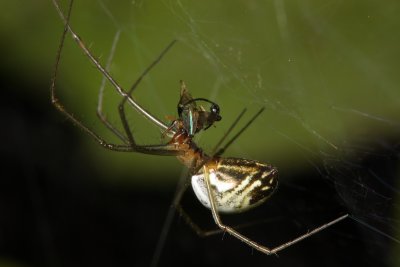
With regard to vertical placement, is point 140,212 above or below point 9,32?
below

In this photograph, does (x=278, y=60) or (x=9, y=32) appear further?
(x=9, y=32)

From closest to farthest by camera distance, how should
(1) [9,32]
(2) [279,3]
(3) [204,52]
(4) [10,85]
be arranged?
(2) [279,3]
(3) [204,52]
(1) [9,32]
(4) [10,85]

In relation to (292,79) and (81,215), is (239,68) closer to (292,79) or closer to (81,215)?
(292,79)

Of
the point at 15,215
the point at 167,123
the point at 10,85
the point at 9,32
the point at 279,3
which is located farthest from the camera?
the point at 15,215

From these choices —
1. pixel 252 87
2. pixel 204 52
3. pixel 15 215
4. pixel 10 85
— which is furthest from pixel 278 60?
pixel 15 215

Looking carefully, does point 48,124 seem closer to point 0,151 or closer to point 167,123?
point 0,151

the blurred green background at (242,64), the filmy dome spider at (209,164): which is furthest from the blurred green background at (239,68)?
the filmy dome spider at (209,164)

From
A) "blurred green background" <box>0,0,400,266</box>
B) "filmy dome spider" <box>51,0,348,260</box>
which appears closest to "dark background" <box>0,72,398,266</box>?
"blurred green background" <box>0,0,400,266</box>
